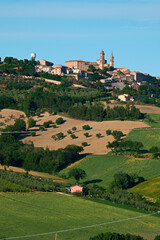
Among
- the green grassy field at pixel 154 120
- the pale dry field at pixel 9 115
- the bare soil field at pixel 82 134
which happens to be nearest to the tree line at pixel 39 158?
the bare soil field at pixel 82 134

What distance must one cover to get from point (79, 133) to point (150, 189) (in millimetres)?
47611

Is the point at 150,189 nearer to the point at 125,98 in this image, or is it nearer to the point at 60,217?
the point at 60,217

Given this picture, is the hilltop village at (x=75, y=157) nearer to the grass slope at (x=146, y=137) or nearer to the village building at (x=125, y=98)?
the grass slope at (x=146, y=137)

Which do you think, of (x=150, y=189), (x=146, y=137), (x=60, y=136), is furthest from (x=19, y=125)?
(x=150, y=189)

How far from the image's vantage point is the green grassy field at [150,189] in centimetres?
6888

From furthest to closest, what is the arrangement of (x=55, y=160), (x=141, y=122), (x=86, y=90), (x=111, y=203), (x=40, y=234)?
(x=86, y=90)
(x=141, y=122)
(x=55, y=160)
(x=111, y=203)
(x=40, y=234)

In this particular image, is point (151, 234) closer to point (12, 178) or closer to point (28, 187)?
point (28, 187)

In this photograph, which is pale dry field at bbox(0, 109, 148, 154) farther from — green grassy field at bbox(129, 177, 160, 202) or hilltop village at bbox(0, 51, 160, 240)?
green grassy field at bbox(129, 177, 160, 202)

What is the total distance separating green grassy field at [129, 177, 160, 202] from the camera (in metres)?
68.9

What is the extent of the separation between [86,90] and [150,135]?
2634 inches

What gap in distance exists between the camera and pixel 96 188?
73312 millimetres

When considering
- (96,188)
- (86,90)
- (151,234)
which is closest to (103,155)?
(96,188)

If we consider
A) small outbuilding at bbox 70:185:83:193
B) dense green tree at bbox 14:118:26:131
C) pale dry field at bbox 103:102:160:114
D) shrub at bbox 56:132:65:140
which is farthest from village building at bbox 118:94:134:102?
small outbuilding at bbox 70:185:83:193

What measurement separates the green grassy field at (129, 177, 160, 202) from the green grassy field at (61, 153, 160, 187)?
396cm
